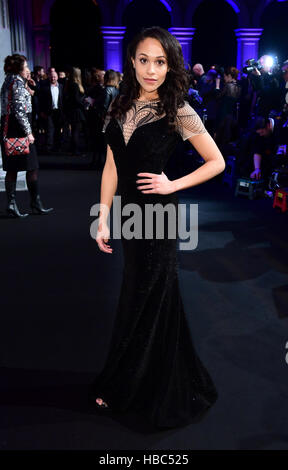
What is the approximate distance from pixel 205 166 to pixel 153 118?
0.28 metres

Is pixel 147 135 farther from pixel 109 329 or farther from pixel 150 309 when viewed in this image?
pixel 109 329

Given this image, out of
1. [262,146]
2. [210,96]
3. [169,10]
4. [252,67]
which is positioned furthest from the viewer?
[169,10]

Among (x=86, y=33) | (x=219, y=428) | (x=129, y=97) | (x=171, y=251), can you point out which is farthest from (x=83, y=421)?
(x=86, y=33)

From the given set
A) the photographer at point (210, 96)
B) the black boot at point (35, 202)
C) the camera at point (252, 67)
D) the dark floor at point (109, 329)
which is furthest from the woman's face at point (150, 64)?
the photographer at point (210, 96)

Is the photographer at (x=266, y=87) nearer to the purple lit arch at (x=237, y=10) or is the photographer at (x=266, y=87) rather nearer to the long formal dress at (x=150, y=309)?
the long formal dress at (x=150, y=309)

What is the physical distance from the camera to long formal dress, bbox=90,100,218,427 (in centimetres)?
217

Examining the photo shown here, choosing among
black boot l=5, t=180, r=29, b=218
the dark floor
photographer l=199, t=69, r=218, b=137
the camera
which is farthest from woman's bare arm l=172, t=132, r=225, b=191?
photographer l=199, t=69, r=218, b=137

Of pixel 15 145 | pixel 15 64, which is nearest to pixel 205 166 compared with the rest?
pixel 15 145

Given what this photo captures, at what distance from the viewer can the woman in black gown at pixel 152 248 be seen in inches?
83.9

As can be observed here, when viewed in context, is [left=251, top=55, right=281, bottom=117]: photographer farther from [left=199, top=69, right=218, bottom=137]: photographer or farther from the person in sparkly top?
the person in sparkly top

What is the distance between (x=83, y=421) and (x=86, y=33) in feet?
60.6

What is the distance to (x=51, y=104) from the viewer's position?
10898 mm

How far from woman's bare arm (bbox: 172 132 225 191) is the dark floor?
108cm
